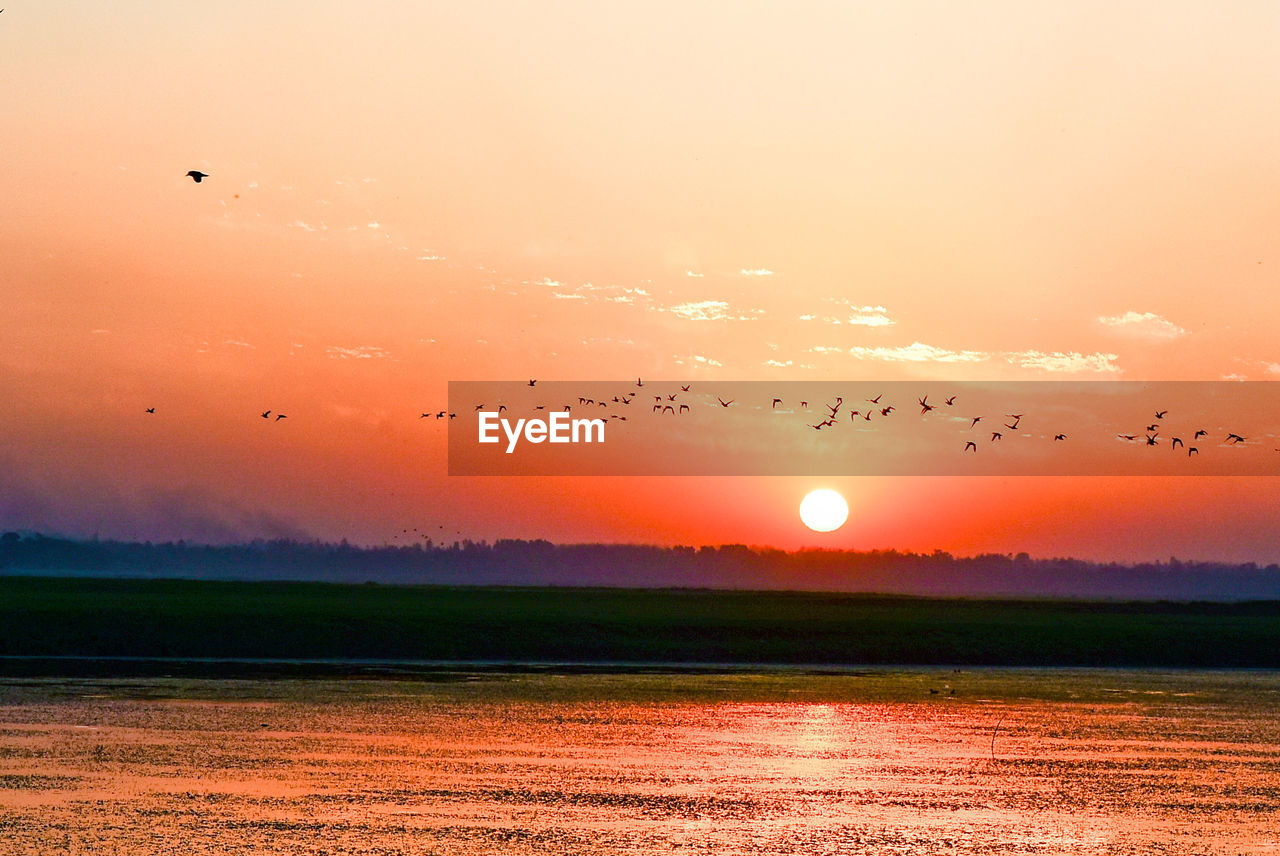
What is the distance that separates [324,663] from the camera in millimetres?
52656

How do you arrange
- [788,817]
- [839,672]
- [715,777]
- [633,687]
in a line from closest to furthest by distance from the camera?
[788,817] < [715,777] < [633,687] < [839,672]

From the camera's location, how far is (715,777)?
80.8 ft

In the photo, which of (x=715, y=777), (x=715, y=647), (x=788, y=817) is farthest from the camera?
(x=715, y=647)

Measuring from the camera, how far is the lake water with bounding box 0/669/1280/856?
19.5 metres

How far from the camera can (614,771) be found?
82.2ft

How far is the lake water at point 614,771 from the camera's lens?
1948 centimetres

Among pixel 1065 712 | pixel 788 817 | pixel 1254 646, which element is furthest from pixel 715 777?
pixel 1254 646

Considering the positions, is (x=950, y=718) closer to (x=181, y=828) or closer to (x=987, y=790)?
(x=987, y=790)

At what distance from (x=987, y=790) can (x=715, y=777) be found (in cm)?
501

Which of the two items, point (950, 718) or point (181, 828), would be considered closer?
point (181, 828)

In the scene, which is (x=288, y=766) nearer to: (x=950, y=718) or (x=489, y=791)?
(x=489, y=791)

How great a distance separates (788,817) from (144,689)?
80.7ft

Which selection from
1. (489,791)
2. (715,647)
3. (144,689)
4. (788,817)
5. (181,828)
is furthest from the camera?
(715,647)

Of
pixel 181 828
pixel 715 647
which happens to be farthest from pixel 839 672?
pixel 181 828
